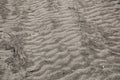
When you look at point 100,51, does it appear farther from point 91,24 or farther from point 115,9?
point 115,9

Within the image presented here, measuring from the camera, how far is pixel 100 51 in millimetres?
3625

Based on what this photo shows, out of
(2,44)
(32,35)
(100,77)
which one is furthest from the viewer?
(32,35)

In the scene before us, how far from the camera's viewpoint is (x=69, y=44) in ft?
12.7

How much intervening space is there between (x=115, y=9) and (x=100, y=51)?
1740 mm

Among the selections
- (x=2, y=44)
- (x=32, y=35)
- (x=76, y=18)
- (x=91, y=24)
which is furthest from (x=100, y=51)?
(x=2, y=44)

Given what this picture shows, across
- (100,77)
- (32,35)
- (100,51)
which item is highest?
(32,35)

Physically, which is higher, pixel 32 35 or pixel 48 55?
pixel 32 35

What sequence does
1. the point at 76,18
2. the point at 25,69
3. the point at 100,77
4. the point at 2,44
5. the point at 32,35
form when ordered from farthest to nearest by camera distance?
the point at 76,18 → the point at 32,35 → the point at 2,44 → the point at 25,69 → the point at 100,77

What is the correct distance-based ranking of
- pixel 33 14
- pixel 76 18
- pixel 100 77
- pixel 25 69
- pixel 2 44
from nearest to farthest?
pixel 100 77, pixel 25 69, pixel 2 44, pixel 76 18, pixel 33 14

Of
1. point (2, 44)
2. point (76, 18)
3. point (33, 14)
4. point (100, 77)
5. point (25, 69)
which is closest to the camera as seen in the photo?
point (100, 77)

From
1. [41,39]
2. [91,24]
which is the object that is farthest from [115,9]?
[41,39]

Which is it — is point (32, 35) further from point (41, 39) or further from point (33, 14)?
point (33, 14)

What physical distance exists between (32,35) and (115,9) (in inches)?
94.0

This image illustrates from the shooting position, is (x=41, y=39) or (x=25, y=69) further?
(x=41, y=39)
